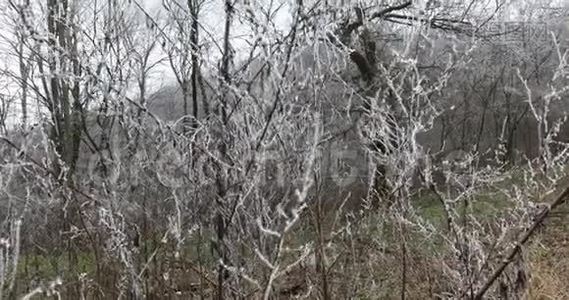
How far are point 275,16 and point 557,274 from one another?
414 centimetres

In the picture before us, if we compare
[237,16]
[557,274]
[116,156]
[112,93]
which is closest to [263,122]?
[237,16]

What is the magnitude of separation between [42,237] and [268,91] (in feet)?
9.39

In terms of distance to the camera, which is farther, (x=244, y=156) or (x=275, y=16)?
(x=275, y=16)

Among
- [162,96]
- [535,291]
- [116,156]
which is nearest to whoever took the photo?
[116,156]

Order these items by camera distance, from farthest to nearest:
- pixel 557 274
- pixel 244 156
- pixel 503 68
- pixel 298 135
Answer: pixel 503 68 < pixel 557 274 < pixel 298 135 < pixel 244 156

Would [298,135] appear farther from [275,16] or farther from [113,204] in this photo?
[113,204]

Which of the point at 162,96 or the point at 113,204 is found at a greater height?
the point at 162,96

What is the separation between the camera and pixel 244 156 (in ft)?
8.09

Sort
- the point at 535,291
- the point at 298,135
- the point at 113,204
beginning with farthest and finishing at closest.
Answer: the point at 535,291 → the point at 113,204 → the point at 298,135

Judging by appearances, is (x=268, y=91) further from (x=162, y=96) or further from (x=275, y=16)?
(x=162, y=96)

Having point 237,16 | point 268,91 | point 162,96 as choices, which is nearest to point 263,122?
point 268,91

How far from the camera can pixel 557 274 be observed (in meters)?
5.60

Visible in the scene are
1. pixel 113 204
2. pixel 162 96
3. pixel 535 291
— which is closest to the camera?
pixel 113 204

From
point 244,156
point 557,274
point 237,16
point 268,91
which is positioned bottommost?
point 557,274
